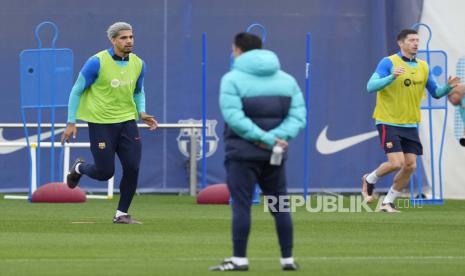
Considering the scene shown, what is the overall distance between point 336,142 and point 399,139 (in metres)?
4.69

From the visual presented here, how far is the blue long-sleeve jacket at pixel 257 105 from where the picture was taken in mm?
9797

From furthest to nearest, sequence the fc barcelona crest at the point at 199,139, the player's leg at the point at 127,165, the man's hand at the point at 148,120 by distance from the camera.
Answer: the fc barcelona crest at the point at 199,139, the man's hand at the point at 148,120, the player's leg at the point at 127,165

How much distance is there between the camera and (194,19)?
69.2 feet

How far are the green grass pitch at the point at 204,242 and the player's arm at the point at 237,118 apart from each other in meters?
0.97

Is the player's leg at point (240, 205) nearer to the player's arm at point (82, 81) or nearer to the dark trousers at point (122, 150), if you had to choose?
the dark trousers at point (122, 150)

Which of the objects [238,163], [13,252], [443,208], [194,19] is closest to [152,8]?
[194,19]

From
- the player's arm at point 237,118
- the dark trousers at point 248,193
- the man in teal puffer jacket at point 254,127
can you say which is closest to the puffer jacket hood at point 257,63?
the man in teal puffer jacket at point 254,127

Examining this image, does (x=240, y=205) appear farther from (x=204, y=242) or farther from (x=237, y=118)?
(x=204, y=242)

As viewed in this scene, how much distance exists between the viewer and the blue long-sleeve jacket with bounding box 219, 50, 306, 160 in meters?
9.80

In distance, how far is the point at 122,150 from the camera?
1459 centimetres

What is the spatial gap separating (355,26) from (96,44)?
4059mm

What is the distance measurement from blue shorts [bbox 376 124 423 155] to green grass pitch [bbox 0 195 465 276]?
2.69 feet

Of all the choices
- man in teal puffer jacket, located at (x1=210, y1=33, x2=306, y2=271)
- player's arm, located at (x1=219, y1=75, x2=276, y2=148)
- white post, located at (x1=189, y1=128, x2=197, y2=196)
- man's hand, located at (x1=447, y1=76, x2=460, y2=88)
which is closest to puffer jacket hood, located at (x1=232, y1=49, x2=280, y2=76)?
man in teal puffer jacket, located at (x1=210, y1=33, x2=306, y2=271)

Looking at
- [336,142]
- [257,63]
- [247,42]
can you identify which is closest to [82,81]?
[247,42]
